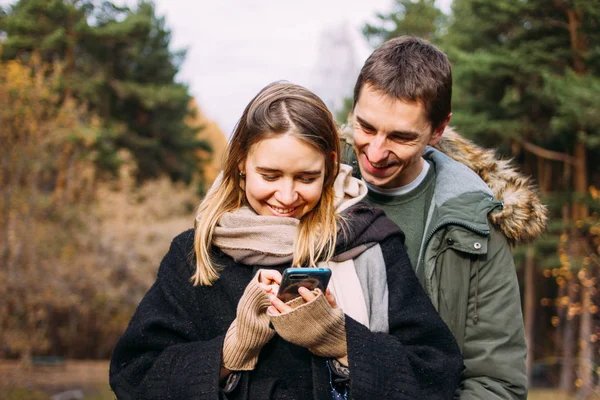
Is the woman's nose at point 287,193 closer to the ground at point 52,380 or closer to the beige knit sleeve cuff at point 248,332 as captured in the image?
the beige knit sleeve cuff at point 248,332

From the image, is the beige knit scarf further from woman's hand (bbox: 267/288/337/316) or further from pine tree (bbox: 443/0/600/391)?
pine tree (bbox: 443/0/600/391)

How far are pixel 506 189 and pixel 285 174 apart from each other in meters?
1.05

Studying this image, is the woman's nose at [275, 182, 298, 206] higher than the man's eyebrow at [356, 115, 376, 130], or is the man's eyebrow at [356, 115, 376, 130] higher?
the man's eyebrow at [356, 115, 376, 130]

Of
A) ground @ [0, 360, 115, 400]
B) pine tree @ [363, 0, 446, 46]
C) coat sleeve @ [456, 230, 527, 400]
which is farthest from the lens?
pine tree @ [363, 0, 446, 46]

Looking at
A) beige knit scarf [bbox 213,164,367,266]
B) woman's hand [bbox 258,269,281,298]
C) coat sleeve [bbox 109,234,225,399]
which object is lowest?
coat sleeve [bbox 109,234,225,399]

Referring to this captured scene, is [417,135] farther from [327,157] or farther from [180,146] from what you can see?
[180,146]

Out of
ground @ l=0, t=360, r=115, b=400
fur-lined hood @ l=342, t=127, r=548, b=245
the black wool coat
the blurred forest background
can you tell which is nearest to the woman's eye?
the black wool coat

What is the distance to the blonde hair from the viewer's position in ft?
7.11

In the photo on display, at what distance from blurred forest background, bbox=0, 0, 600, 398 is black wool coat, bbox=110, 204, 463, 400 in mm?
7576

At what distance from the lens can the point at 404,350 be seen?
2055 millimetres

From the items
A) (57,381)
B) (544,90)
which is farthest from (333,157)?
(57,381)

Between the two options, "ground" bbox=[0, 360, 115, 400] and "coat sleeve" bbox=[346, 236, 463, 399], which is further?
"ground" bbox=[0, 360, 115, 400]

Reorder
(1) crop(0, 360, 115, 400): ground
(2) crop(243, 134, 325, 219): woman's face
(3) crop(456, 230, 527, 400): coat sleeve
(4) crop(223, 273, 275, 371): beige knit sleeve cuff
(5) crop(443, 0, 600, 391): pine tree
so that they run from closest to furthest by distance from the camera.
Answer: (4) crop(223, 273, 275, 371): beige knit sleeve cuff → (2) crop(243, 134, 325, 219): woman's face → (3) crop(456, 230, 527, 400): coat sleeve → (5) crop(443, 0, 600, 391): pine tree → (1) crop(0, 360, 115, 400): ground

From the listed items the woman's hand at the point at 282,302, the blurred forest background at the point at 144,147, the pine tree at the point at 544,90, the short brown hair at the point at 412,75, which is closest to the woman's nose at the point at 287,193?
the woman's hand at the point at 282,302
